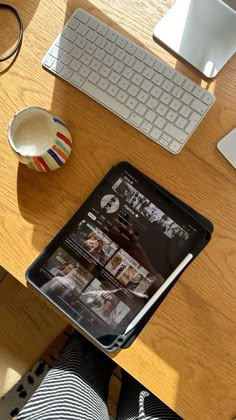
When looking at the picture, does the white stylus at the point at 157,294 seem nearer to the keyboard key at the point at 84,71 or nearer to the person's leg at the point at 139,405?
the person's leg at the point at 139,405

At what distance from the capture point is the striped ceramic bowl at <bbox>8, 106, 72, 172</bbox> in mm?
808

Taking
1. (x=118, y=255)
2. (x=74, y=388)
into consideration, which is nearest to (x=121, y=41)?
(x=118, y=255)

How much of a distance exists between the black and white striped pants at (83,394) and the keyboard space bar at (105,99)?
0.50 metres

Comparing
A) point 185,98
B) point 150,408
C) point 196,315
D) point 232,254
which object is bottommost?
point 150,408

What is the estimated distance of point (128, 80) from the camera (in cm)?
86

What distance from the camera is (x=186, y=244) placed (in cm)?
83

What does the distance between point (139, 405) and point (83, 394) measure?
0.38ft

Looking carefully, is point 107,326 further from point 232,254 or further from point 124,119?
point 124,119

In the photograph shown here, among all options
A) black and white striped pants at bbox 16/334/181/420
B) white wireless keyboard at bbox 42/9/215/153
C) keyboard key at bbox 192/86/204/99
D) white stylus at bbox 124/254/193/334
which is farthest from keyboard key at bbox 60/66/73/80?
black and white striped pants at bbox 16/334/181/420

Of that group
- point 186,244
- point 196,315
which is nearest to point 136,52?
point 186,244

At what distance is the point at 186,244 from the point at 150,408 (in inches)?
13.7

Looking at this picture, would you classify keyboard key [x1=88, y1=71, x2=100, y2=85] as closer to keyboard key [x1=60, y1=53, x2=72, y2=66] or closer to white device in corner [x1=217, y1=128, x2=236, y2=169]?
keyboard key [x1=60, y1=53, x2=72, y2=66]

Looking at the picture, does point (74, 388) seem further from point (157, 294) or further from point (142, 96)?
point (142, 96)

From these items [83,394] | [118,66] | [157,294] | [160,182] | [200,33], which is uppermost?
[200,33]
